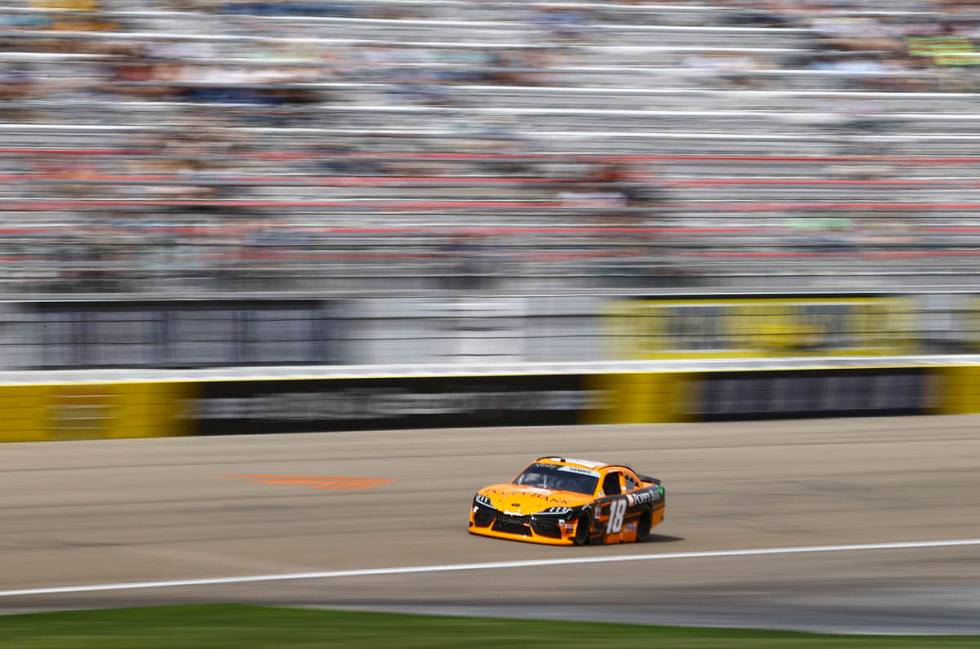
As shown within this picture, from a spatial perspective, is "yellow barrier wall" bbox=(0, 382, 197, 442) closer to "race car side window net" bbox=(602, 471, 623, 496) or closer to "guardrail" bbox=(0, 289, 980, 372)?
"guardrail" bbox=(0, 289, 980, 372)

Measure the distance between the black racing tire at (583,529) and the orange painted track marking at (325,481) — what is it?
275 cm

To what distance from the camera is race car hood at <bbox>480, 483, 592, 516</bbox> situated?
980 centimetres

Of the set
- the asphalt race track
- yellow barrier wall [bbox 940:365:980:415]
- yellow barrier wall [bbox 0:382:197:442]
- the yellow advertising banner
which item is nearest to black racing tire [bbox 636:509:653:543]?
the asphalt race track

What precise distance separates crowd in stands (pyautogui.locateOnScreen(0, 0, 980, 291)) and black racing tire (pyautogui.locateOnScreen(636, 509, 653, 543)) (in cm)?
672

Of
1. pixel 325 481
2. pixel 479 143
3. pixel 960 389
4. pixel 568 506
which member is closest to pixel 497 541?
pixel 568 506

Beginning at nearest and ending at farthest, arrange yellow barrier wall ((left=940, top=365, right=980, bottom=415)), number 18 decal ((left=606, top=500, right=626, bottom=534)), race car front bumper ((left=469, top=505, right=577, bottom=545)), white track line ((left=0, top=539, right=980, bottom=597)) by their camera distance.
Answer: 1. white track line ((left=0, top=539, right=980, bottom=597))
2. race car front bumper ((left=469, top=505, right=577, bottom=545))
3. number 18 decal ((left=606, top=500, right=626, bottom=534))
4. yellow barrier wall ((left=940, top=365, right=980, bottom=415))

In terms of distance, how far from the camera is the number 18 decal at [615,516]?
32.7 feet

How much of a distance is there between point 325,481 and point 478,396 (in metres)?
3.51

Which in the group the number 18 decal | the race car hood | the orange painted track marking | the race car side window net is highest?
the race car side window net

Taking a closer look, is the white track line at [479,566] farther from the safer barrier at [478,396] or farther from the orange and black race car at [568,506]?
the safer barrier at [478,396]

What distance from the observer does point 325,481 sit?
40.1ft

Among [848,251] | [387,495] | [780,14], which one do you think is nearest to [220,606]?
[387,495]

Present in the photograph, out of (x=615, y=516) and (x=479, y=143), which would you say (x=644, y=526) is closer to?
(x=615, y=516)

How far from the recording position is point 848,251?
62.7ft
